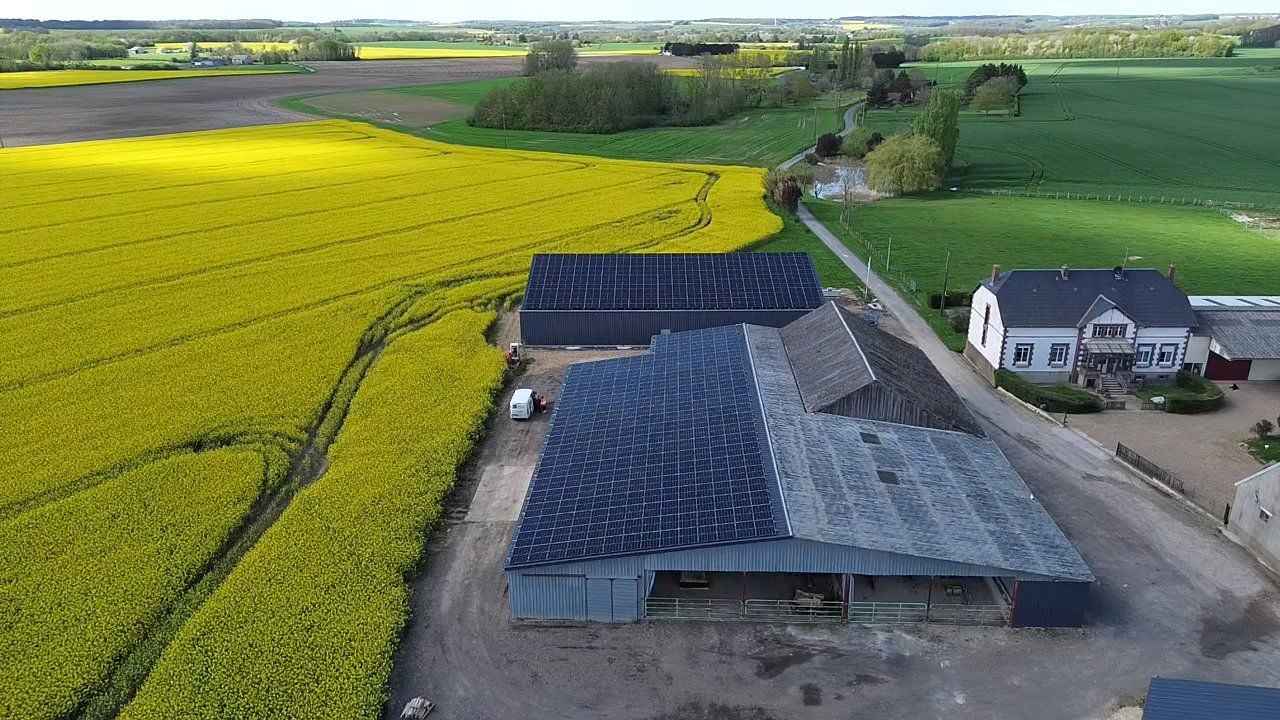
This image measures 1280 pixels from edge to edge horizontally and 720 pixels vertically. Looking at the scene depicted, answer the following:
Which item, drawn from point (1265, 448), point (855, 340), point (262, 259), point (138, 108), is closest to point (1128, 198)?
point (1265, 448)

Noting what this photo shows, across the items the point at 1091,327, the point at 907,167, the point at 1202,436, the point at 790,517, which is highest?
the point at 907,167

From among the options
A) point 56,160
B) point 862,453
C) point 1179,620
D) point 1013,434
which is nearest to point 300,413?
point 862,453

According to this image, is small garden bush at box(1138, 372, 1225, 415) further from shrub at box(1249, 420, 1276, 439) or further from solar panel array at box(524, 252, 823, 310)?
solar panel array at box(524, 252, 823, 310)

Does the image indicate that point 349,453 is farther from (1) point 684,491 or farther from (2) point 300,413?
(1) point 684,491

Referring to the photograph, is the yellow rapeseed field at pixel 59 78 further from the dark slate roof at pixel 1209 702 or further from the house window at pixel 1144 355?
the dark slate roof at pixel 1209 702

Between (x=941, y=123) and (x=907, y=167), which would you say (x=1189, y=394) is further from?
(x=941, y=123)

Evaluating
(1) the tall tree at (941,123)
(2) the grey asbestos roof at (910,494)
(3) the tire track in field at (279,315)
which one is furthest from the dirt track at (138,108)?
(2) the grey asbestos roof at (910,494)

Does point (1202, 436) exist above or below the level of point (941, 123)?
below
